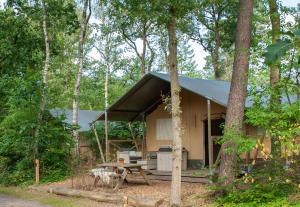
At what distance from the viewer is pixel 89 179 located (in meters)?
14.1

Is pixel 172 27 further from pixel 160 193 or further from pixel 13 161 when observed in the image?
pixel 13 161

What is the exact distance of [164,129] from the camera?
16.9 m

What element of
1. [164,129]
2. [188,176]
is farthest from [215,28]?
[188,176]

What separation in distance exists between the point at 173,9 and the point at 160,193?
14.8 feet

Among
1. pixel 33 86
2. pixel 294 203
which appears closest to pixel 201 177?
pixel 294 203

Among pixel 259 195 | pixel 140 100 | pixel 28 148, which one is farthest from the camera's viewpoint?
pixel 140 100

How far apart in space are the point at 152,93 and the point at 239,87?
6488mm

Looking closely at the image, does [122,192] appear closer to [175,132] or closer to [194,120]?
[175,132]

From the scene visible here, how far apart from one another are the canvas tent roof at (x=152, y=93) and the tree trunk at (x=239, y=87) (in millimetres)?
2278

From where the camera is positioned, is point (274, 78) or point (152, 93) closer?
point (274, 78)

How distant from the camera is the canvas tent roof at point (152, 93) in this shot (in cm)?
1326

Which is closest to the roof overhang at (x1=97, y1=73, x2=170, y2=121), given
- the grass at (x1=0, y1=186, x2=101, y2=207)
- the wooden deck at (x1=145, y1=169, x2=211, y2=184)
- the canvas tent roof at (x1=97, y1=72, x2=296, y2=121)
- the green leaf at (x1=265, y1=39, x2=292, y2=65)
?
the canvas tent roof at (x1=97, y1=72, x2=296, y2=121)

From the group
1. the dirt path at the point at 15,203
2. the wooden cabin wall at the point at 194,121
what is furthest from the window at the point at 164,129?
the dirt path at the point at 15,203

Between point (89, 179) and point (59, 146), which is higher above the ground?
point (59, 146)
